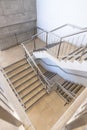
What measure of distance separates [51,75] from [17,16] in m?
3.42

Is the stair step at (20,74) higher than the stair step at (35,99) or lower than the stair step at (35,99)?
higher

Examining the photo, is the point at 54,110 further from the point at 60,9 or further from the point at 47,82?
the point at 60,9

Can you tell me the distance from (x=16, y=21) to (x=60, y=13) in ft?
7.07

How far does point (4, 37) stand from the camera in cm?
546

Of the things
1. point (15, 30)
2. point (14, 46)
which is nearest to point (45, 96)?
point (14, 46)

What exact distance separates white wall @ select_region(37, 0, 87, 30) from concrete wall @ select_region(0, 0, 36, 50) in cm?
46

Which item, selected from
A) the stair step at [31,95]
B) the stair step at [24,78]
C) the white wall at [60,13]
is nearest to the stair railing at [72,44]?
the white wall at [60,13]

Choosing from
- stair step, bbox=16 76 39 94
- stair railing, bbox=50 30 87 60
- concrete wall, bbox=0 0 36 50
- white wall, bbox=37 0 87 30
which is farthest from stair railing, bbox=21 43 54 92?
white wall, bbox=37 0 87 30

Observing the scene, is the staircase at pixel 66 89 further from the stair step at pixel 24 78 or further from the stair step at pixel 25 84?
the stair step at pixel 24 78

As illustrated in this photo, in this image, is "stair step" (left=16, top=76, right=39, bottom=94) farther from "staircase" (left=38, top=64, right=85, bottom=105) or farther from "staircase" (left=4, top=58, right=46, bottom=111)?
"staircase" (left=38, top=64, right=85, bottom=105)

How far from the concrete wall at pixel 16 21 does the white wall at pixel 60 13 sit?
458 millimetres

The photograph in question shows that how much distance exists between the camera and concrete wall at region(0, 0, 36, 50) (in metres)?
4.89

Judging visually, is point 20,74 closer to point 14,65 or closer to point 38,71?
point 14,65

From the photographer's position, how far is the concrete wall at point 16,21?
4.89 metres
